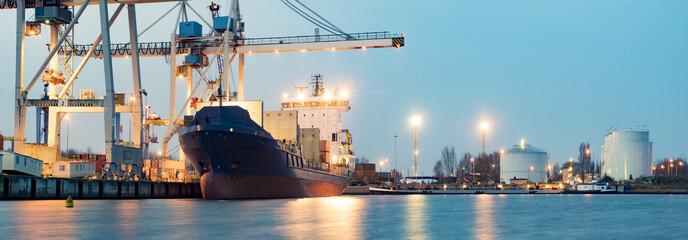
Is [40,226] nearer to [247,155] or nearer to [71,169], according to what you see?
[247,155]

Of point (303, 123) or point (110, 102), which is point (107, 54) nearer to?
point (110, 102)

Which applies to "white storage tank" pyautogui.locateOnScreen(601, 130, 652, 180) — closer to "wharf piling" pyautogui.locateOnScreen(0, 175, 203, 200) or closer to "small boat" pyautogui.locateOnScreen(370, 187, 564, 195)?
"small boat" pyautogui.locateOnScreen(370, 187, 564, 195)

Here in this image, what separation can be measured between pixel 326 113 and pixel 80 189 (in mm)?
31650

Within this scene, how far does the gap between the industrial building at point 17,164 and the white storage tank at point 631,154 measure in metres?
105

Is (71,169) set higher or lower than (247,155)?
lower

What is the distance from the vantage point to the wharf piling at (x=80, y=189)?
39812mm

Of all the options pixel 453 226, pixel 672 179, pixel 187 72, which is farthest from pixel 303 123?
pixel 672 179

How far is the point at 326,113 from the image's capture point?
236 feet

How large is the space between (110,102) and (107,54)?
11.3 feet

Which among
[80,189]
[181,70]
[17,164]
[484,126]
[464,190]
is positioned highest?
[181,70]

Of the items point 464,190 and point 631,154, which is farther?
point 631,154

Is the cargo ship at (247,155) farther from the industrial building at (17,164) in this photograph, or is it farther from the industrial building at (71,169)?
the industrial building at (17,164)

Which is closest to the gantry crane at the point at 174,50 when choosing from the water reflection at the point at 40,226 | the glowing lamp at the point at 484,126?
the water reflection at the point at 40,226

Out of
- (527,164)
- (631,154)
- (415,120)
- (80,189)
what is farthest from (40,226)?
(631,154)
